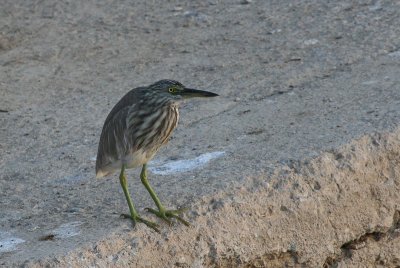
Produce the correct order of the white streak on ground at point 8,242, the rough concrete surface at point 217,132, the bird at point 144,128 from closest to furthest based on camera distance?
the white streak on ground at point 8,242
the bird at point 144,128
the rough concrete surface at point 217,132

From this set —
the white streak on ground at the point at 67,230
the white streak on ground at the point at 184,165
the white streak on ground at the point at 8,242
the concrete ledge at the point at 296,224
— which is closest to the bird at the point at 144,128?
the concrete ledge at the point at 296,224

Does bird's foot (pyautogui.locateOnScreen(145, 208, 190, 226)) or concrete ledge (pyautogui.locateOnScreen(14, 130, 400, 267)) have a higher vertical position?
bird's foot (pyautogui.locateOnScreen(145, 208, 190, 226))

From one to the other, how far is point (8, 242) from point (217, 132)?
1885 millimetres

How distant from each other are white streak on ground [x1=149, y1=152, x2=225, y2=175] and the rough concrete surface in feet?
0.06

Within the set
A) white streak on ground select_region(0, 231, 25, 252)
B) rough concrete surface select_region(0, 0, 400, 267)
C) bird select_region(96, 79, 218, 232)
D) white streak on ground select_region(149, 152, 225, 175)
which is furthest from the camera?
white streak on ground select_region(149, 152, 225, 175)

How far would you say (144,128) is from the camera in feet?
16.7

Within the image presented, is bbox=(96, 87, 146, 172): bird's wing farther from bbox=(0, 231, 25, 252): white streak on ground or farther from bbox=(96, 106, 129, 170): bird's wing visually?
bbox=(0, 231, 25, 252): white streak on ground

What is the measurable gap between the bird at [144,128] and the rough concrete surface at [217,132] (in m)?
0.15

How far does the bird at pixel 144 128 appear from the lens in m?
5.10

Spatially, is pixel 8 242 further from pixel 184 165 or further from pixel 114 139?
pixel 184 165

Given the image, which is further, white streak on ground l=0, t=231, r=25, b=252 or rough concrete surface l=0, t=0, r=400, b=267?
rough concrete surface l=0, t=0, r=400, b=267

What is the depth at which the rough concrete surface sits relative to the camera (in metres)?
5.27

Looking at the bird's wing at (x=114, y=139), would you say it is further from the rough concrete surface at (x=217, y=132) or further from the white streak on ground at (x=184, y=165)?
the white streak on ground at (x=184, y=165)

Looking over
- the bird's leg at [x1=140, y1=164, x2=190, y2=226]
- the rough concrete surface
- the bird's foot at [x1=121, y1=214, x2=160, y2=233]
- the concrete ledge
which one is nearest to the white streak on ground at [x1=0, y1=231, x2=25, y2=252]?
the rough concrete surface
